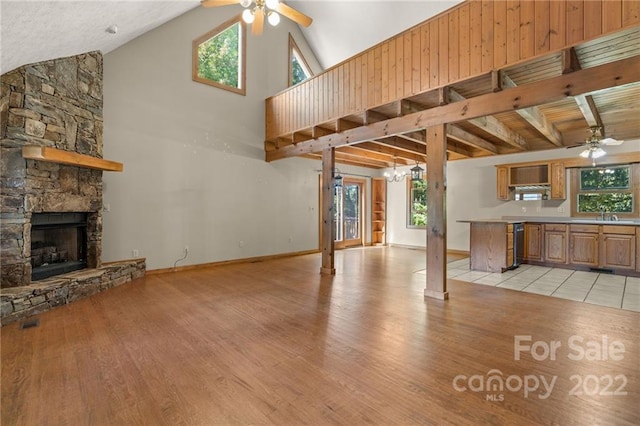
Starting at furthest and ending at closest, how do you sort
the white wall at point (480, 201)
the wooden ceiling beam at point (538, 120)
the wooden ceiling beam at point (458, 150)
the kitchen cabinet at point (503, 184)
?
the kitchen cabinet at point (503, 184) → the wooden ceiling beam at point (458, 150) → the white wall at point (480, 201) → the wooden ceiling beam at point (538, 120)

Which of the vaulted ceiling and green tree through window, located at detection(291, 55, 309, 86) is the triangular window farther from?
the vaulted ceiling

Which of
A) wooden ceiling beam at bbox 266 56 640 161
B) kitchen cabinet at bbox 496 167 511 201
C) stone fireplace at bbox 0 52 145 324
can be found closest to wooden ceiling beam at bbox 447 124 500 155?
kitchen cabinet at bbox 496 167 511 201

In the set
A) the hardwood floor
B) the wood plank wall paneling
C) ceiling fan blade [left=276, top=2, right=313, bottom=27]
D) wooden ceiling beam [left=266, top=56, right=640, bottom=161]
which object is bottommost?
the hardwood floor

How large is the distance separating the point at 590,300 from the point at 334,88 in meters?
4.86

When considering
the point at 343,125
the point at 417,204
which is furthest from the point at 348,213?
the point at 343,125

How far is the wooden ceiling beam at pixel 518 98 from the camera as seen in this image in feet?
9.18

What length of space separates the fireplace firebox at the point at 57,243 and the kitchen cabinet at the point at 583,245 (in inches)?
340

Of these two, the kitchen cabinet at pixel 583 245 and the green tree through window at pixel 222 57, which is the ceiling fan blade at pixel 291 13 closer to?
the green tree through window at pixel 222 57

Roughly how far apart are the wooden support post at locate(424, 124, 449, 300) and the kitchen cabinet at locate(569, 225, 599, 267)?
372 centimetres

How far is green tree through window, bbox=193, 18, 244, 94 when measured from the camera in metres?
6.29

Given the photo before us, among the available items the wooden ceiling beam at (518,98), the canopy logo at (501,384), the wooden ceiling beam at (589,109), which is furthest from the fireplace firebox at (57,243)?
the wooden ceiling beam at (589,109)

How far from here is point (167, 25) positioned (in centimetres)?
571

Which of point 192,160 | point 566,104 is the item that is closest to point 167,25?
point 192,160

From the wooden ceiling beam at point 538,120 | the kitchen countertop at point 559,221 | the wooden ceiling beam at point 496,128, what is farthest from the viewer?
the kitchen countertop at point 559,221
